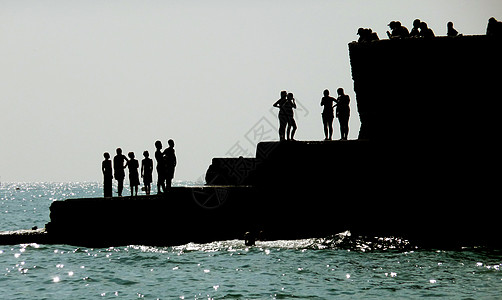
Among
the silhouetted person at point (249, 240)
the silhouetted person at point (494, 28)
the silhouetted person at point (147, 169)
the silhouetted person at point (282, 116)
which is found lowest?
the silhouetted person at point (249, 240)

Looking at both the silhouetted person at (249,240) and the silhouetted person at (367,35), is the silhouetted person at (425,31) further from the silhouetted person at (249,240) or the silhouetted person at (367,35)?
the silhouetted person at (249,240)

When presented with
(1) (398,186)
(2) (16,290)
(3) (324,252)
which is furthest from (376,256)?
(2) (16,290)

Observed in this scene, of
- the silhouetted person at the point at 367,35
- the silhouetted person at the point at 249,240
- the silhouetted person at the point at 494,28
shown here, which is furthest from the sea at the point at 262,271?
the silhouetted person at the point at 494,28

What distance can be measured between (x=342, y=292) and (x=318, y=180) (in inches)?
246

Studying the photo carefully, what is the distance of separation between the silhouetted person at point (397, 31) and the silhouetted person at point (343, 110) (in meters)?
1.99

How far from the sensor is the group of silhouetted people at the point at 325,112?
2031cm

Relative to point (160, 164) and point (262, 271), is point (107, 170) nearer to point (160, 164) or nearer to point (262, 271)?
point (160, 164)

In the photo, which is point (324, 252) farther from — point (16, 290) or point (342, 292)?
point (16, 290)

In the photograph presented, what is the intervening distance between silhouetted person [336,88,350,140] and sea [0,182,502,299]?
9.36ft

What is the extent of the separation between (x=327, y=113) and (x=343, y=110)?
420 mm

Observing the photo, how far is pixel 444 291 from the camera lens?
541 inches

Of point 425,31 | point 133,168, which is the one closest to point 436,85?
point 425,31

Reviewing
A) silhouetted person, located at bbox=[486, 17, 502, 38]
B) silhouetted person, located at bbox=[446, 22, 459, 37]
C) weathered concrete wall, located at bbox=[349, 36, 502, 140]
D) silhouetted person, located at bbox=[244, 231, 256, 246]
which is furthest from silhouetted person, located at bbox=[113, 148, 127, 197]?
silhouetted person, located at bbox=[486, 17, 502, 38]

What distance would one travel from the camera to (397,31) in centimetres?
2080
